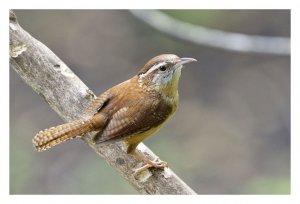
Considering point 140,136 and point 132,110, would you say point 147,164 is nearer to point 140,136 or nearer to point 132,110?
point 140,136

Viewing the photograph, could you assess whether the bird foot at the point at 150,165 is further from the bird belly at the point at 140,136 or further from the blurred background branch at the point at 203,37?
the blurred background branch at the point at 203,37

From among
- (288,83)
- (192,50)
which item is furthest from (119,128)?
(288,83)

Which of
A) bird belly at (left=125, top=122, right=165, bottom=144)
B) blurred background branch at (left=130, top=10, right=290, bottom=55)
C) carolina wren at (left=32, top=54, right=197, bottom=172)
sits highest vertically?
blurred background branch at (left=130, top=10, right=290, bottom=55)

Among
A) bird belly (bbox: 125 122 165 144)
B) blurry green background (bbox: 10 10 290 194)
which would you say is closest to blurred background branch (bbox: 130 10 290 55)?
blurry green background (bbox: 10 10 290 194)

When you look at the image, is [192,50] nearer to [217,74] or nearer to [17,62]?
[217,74]

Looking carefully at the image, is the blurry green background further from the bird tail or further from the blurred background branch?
the bird tail
